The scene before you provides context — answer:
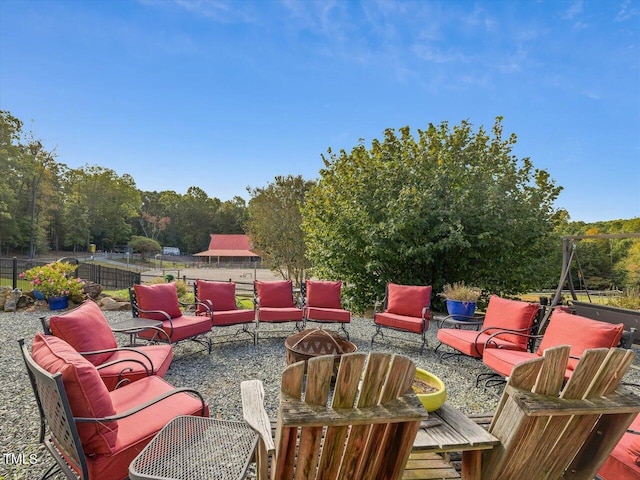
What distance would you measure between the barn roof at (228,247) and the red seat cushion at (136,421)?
3572 cm

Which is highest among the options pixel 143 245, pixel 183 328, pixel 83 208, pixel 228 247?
pixel 83 208

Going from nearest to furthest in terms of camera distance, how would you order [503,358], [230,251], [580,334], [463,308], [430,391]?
[430,391]
[580,334]
[503,358]
[463,308]
[230,251]

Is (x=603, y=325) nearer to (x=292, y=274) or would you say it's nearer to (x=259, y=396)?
(x=259, y=396)

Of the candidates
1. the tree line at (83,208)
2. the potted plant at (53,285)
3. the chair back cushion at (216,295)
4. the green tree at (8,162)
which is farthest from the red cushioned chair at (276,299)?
the tree line at (83,208)

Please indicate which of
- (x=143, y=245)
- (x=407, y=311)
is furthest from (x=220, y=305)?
(x=143, y=245)

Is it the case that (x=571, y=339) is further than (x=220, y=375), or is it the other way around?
(x=220, y=375)

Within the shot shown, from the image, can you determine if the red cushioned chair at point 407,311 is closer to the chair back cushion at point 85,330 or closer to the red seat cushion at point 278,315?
the red seat cushion at point 278,315

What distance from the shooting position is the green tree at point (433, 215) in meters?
7.32

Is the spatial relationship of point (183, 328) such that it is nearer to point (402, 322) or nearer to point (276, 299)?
point (276, 299)

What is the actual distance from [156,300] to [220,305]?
38.8 inches

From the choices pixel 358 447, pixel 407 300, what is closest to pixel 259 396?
pixel 358 447

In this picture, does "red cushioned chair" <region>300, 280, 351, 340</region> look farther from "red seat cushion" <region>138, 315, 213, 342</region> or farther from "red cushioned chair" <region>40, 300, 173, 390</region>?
"red cushioned chair" <region>40, 300, 173, 390</region>

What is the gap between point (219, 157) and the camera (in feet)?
50.0

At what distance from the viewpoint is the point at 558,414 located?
4.06 ft
